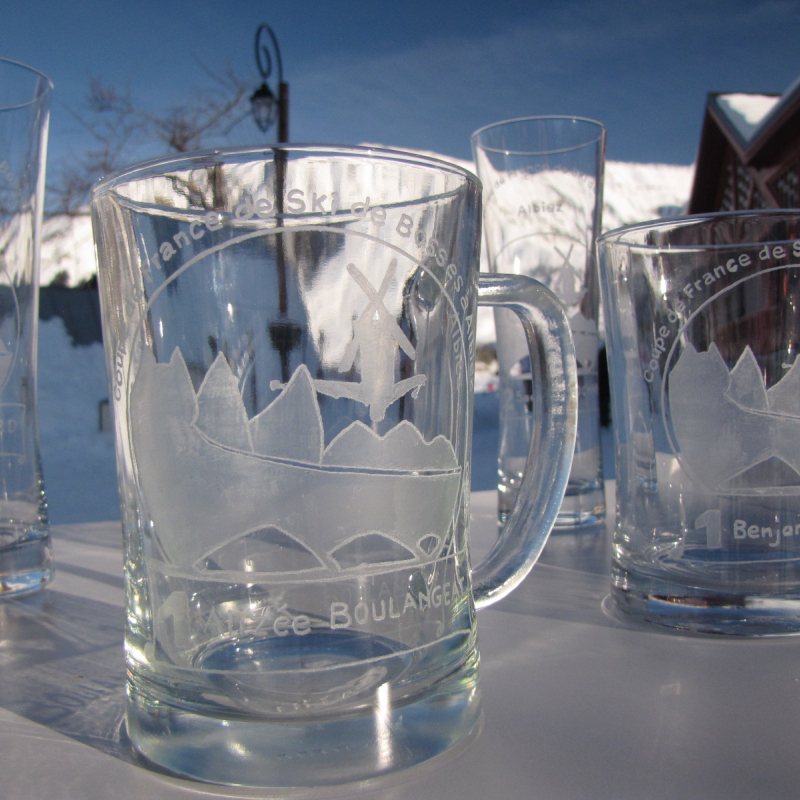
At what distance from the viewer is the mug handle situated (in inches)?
13.7

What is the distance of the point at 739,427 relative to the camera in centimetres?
38

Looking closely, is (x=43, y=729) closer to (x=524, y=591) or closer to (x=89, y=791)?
(x=89, y=791)

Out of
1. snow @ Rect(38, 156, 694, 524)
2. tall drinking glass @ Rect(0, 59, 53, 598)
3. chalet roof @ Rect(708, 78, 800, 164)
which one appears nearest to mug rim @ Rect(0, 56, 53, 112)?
tall drinking glass @ Rect(0, 59, 53, 598)

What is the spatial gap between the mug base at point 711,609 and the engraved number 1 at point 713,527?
22 millimetres

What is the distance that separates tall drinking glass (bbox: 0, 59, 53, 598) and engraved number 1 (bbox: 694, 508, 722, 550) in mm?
382

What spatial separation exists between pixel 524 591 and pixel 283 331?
29cm

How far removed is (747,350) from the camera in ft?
1.25

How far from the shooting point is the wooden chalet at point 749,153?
3146 mm

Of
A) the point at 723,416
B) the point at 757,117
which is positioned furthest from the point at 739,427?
the point at 757,117

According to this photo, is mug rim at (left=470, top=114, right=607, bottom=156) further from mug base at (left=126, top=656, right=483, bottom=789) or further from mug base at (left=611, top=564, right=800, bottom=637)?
mug base at (left=126, top=656, right=483, bottom=789)

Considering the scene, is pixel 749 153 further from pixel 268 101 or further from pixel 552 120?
pixel 552 120

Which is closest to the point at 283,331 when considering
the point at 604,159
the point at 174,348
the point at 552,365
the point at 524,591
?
the point at 174,348

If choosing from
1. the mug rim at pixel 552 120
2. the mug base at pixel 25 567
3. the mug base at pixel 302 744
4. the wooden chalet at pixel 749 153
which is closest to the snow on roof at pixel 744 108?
the wooden chalet at pixel 749 153

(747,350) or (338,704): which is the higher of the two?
(747,350)
